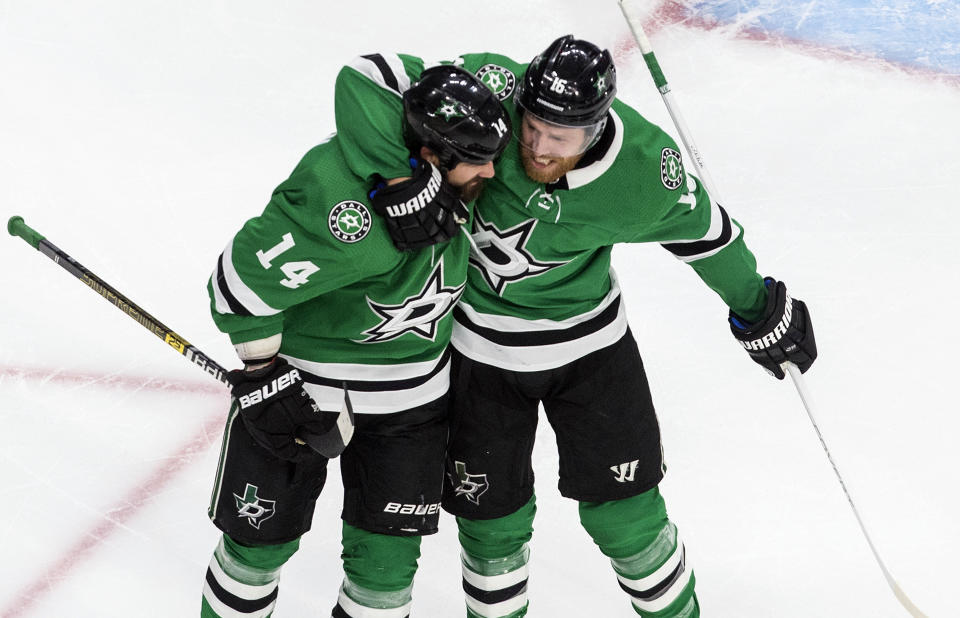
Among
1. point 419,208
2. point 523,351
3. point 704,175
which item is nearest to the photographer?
point 419,208

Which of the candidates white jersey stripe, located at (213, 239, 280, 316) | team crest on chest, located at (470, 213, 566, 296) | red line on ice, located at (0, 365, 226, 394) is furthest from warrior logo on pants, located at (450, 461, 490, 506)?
red line on ice, located at (0, 365, 226, 394)

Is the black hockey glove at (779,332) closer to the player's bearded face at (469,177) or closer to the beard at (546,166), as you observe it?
the beard at (546,166)

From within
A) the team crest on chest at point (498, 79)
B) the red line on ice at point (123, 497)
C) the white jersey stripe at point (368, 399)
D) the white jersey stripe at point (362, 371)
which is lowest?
the red line on ice at point (123, 497)

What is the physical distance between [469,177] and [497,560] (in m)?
1.03

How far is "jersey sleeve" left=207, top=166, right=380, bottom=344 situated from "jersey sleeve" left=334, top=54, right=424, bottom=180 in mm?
110

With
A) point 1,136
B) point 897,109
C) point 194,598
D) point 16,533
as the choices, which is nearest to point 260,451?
point 194,598

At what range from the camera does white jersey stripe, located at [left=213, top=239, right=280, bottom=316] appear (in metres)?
2.49

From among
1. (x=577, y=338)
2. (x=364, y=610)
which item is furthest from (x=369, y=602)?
(x=577, y=338)

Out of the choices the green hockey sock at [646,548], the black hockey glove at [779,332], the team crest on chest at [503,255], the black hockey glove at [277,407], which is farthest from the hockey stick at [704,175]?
the black hockey glove at [277,407]

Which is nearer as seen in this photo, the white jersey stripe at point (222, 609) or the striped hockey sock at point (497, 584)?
the white jersey stripe at point (222, 609)

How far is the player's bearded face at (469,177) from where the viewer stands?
246cm

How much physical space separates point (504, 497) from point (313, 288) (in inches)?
30.5

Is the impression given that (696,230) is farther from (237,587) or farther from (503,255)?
(237,587)

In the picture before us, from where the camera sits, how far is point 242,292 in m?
2.49
